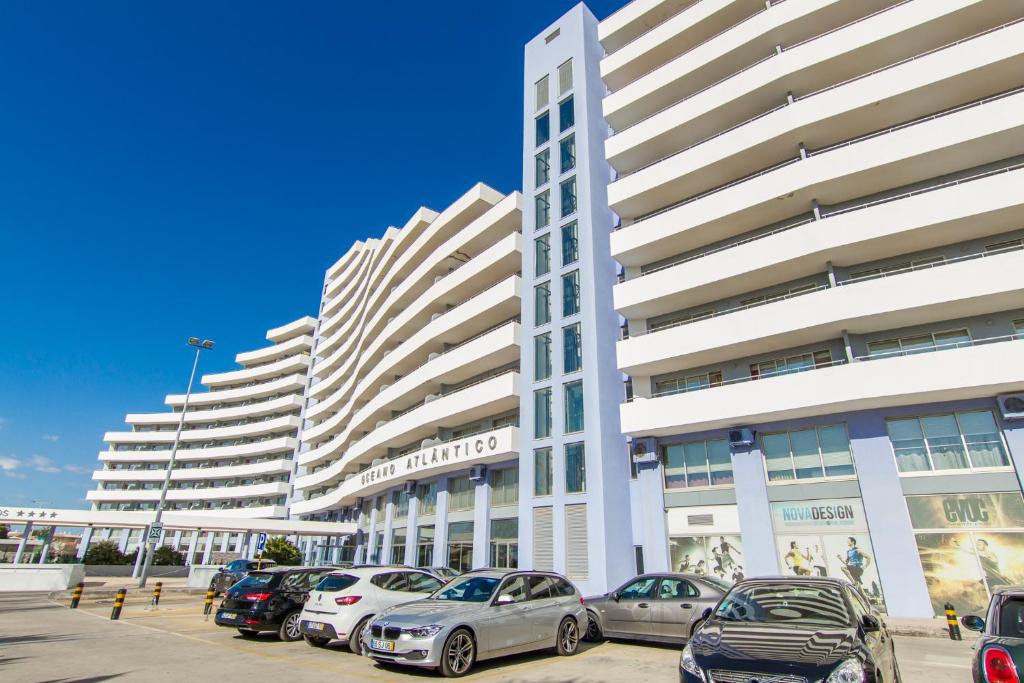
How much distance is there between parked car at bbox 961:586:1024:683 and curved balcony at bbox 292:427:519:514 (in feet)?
70.6

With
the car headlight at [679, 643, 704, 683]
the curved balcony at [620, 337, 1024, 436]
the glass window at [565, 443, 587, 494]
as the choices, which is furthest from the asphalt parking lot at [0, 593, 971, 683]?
the glass window at [565, 443, 587, 494]

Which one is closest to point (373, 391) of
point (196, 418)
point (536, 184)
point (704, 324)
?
point (536, 184)

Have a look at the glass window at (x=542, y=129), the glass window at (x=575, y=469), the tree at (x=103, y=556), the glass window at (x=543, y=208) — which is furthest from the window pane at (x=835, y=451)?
the tree at (x=103, y=556)

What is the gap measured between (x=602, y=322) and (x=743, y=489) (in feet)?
30.9

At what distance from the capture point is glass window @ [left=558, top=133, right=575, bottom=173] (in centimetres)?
2977

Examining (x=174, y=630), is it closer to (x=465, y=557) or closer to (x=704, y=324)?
(x=465, y=557)

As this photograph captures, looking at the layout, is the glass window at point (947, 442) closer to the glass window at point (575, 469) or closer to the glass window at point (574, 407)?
the glass window at point (575, 469)

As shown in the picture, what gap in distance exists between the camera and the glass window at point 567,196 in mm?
28906

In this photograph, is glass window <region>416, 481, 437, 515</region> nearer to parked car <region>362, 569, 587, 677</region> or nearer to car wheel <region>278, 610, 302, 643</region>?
car wheel <region>278, 610, 302, 643</region>

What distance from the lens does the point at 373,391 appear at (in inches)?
1791

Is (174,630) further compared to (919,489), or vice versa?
(919,489)

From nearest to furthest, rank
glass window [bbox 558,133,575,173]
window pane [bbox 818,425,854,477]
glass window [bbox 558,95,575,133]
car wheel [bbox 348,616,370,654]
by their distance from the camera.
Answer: car wheel [bbox 348,616,370,654] < window pane [bbox 818,425,854,477] < glass window [bbox 558,133,575,173] < glass window [bbox 558,95,575,133]

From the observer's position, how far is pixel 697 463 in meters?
22.5

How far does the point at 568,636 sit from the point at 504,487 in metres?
17.8
